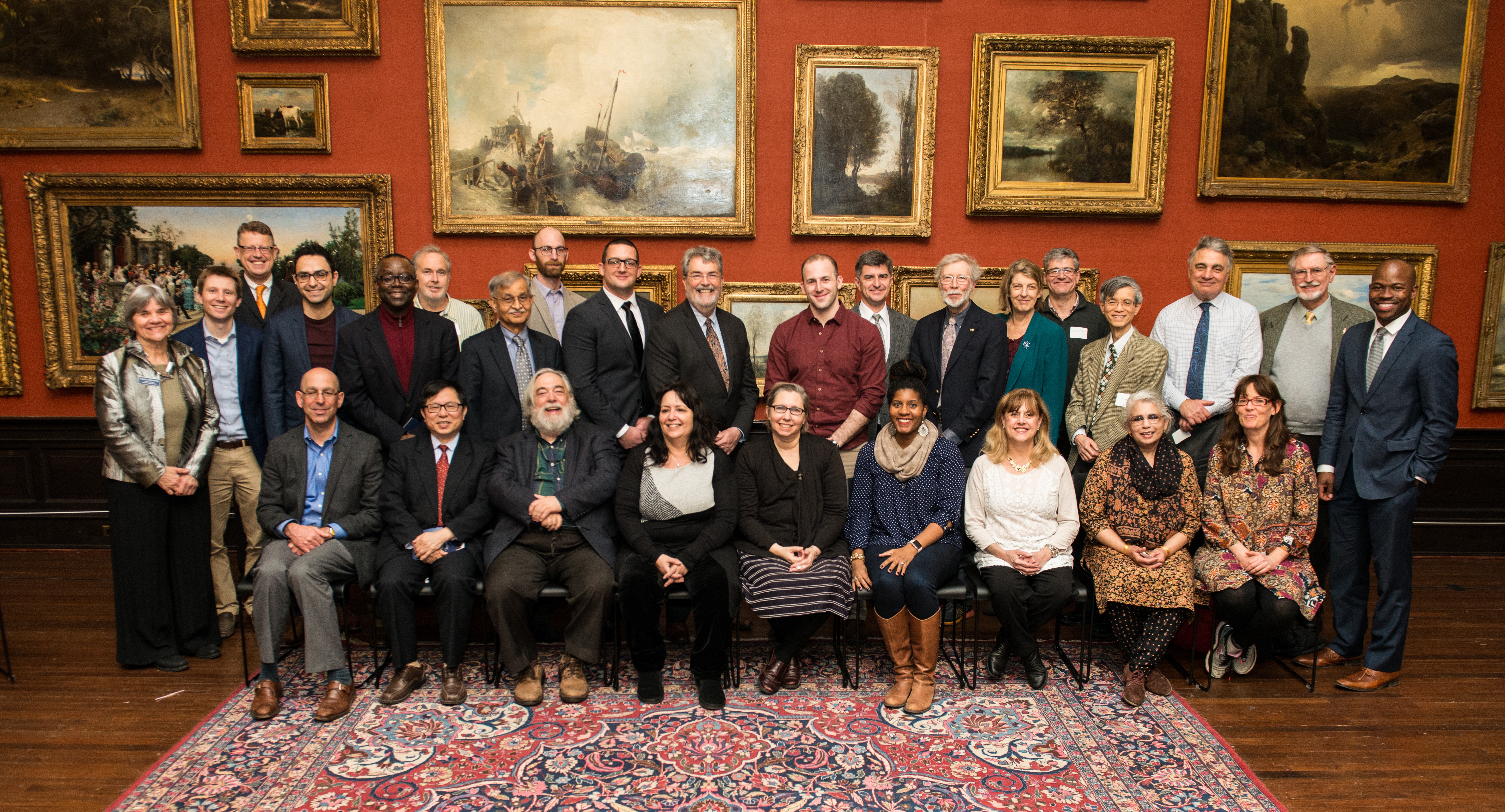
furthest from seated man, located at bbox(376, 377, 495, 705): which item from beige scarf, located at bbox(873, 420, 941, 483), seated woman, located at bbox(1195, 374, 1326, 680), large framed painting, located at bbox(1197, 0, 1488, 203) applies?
large framed painting, located at bbox(1197, 0, 1488, 203)

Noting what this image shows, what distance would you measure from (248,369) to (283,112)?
2.19m

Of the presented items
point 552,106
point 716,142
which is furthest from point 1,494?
point 716,142

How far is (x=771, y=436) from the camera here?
395cm

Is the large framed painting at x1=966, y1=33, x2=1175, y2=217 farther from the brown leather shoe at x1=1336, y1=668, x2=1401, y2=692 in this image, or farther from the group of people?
the brown leather shoe at x1=1336, y1=668, x2=1401, y2=692

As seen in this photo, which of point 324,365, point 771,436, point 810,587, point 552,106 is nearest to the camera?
point 810,587

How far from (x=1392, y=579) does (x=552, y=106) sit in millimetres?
5495

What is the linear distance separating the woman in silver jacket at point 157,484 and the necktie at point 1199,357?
5220 mm

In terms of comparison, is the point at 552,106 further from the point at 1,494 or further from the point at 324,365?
the point at 1,494

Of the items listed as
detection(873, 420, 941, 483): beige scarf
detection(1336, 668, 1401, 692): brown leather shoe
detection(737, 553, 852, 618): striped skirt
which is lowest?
detection(1336, 668, 1401, 692): brown leather shoe

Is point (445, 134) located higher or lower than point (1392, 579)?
higher

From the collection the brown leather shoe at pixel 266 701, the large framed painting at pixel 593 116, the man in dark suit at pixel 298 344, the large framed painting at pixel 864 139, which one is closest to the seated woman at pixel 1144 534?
the large framed painting at pixel 864 139

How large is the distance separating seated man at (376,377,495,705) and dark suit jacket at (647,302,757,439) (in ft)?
2.56

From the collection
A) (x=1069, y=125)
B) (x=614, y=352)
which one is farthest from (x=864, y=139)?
(x=614, y=352)

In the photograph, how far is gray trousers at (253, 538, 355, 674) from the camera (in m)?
3.57
